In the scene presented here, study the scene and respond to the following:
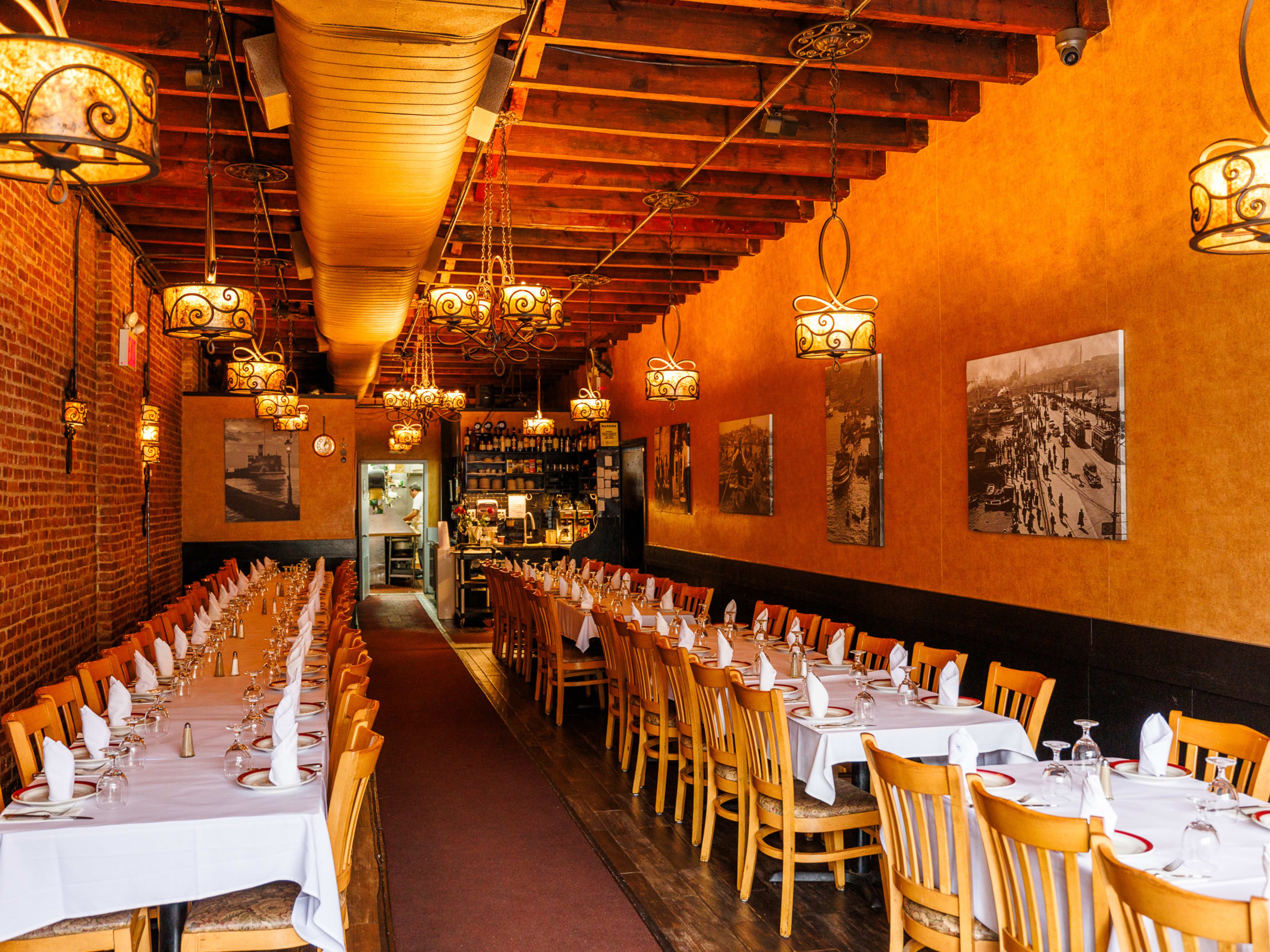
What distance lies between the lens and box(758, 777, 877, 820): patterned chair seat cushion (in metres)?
3.96

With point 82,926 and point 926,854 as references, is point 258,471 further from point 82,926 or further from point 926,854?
point 926,854

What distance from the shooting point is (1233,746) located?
3396 mm

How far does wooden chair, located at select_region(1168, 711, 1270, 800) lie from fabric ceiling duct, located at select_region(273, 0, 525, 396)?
11.8 feet

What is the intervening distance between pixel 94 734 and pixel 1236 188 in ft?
A: 13.7

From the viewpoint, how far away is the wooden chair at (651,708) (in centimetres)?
532

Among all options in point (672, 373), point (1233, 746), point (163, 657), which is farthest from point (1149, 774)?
point (672, 373)

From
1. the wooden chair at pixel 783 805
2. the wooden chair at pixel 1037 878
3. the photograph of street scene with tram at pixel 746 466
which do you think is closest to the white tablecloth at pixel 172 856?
the wooden chair at pixel 783 805

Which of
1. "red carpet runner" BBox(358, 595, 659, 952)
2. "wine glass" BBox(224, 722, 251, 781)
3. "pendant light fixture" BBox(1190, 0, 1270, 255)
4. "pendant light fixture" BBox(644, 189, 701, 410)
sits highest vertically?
"pendant light fixture" BBox(644, 189, 701, 410)

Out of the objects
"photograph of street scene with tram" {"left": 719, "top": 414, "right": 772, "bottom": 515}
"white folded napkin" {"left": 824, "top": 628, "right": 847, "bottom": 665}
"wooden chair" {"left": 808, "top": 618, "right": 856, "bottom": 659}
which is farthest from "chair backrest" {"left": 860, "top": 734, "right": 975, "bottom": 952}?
"photograph of street scene with tram" {"left": 719, "top": 414, "right": 772, "bottom": 515}

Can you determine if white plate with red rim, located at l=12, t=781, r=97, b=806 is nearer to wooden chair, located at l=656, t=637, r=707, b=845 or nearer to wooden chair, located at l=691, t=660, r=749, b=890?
wooden chair, located at l=691, t=660, r=749, b=890

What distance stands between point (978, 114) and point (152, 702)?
227 inches

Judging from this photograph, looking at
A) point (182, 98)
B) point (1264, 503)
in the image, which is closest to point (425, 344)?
point (182, 98)

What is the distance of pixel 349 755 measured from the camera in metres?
3.11

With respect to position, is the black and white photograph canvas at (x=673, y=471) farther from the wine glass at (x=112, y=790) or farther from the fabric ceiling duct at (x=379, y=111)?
the wine glass at (x=112, y=790)
